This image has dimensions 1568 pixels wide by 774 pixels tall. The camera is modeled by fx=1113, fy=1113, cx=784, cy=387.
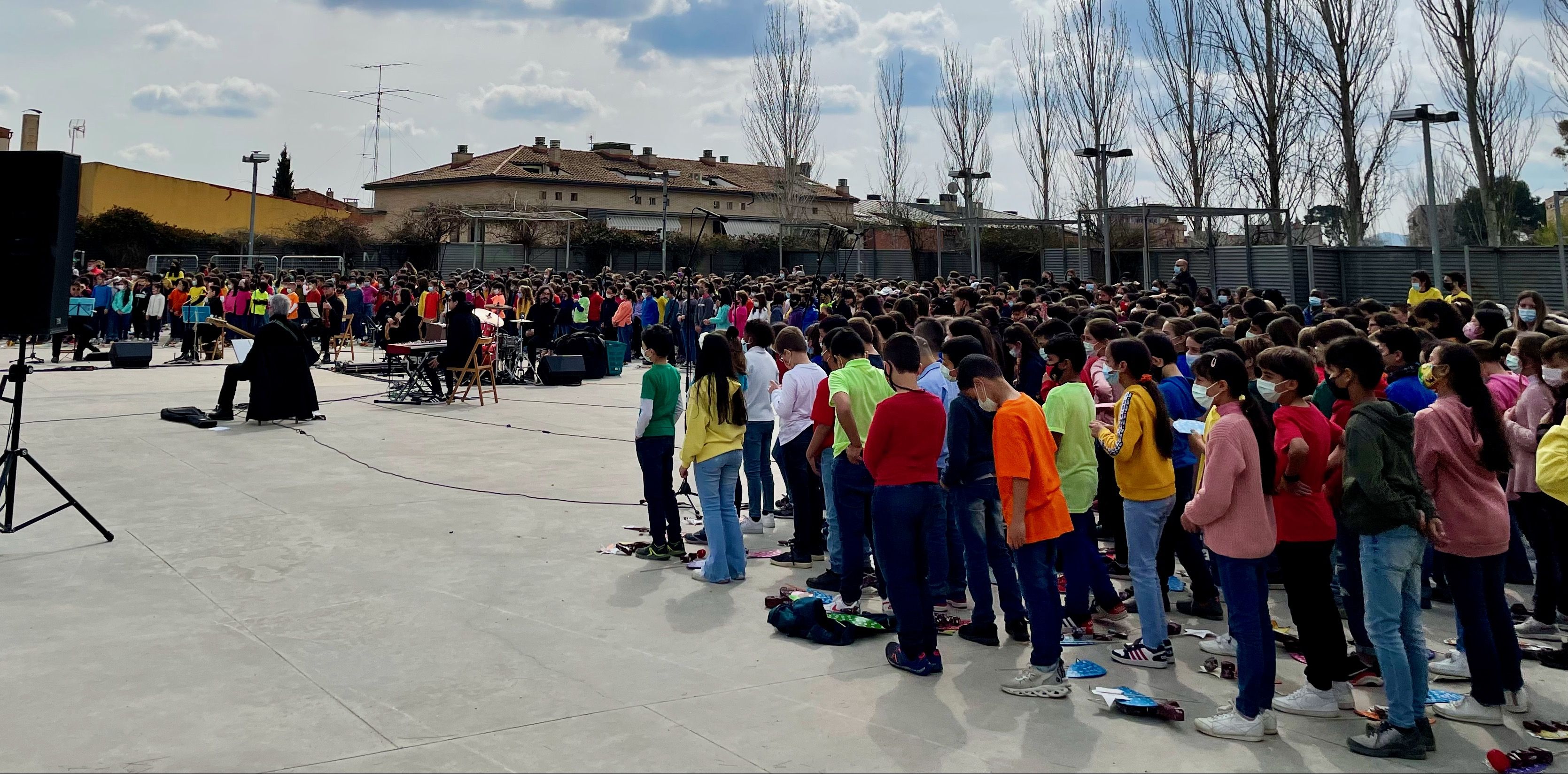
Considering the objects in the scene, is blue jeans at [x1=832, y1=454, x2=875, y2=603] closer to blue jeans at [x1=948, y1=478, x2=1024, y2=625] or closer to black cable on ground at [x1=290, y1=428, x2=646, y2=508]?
blue jeans at [x1=948, y1=478, x2=1024, y2=625]

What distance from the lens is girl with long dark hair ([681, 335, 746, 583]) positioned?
23.1 feet

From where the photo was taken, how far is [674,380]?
7465mm

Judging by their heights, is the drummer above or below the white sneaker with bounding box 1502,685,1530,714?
above

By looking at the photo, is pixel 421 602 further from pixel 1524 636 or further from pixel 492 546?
pixel 1524 636

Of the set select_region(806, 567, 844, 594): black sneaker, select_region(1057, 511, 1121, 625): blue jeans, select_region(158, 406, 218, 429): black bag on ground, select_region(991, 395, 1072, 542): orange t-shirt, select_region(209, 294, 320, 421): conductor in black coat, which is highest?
select_region(209, 294, 320, 421): conductor in black coat

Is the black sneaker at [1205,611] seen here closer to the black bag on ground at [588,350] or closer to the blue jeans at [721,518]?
the blue jeans at [721,518]

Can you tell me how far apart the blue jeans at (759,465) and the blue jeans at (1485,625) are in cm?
471

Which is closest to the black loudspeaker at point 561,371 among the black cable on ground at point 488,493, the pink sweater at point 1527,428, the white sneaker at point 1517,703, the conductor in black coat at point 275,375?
the conductor in black coat at point 275,375

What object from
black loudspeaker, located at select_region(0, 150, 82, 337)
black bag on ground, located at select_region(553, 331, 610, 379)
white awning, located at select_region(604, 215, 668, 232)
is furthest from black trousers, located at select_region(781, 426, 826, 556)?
white awning, located at select_region(604, 215, 668, 232)

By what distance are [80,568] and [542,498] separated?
3504mm

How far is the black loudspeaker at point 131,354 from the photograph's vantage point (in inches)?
823

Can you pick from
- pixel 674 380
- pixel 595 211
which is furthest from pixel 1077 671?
pixel 595 211

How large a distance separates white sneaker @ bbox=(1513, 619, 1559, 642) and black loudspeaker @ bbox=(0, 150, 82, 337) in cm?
923

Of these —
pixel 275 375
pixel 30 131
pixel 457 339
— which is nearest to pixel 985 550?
pixel 275 375
